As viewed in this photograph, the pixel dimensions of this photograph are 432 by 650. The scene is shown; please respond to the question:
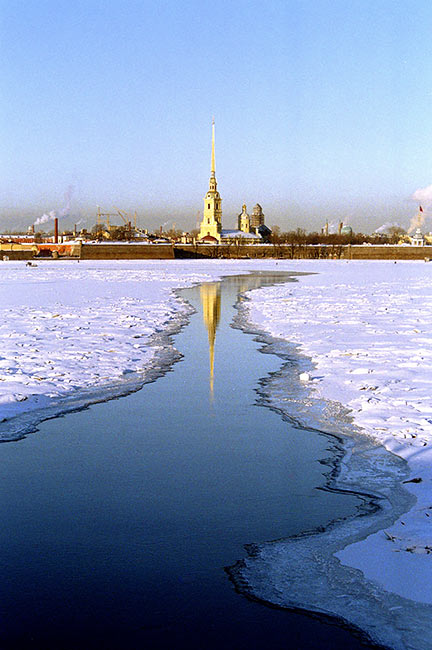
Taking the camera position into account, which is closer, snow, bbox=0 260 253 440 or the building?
snow, bbox=0 260 253 440

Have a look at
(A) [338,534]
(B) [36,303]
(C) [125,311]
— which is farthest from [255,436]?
(B) [36,303]

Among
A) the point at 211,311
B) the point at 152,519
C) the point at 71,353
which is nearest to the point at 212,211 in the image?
the point at 211,311

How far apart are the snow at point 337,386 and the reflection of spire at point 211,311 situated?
80cm

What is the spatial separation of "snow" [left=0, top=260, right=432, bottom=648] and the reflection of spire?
31.5 inches

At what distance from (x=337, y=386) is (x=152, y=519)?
5.21 metres

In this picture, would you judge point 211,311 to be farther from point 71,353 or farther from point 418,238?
point 418,238

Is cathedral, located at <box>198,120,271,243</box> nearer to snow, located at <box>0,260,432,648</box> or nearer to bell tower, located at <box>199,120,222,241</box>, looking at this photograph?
bell tower, located at <box>199,120,222,241</box>

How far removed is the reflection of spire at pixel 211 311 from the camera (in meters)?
14.1

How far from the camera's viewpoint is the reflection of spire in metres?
14.1

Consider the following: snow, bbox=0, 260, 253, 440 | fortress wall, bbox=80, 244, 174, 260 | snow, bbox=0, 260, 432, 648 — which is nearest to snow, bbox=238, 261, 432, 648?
snow, bbox=0, 260, 432, 648

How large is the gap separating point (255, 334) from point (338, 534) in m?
11.5

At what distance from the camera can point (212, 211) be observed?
6501 inches

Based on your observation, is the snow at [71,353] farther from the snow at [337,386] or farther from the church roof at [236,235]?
→ the church roof at [236,235]

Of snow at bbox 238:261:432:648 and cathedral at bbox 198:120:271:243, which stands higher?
cathedral at bbox 198:120:271:243
